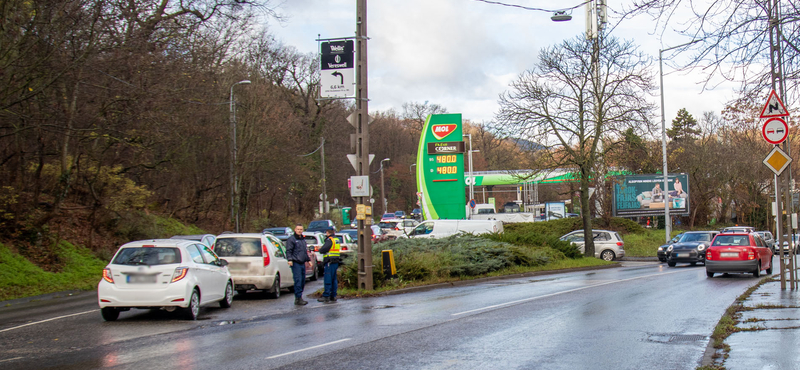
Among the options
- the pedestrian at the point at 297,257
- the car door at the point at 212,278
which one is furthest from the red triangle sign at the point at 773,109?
the car door at the point at 212,278

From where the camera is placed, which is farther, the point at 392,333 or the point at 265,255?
the point at 265,255

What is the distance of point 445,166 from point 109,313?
32.3 meters

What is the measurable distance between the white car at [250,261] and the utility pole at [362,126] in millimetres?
2143

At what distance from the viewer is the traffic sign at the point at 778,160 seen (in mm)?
14805

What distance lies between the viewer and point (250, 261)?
53.1 ft

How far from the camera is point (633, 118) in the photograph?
99.6 feet

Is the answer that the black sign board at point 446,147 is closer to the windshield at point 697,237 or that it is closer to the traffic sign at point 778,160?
the windshield at point 697,237

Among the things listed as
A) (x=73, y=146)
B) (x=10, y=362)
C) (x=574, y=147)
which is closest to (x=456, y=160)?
(x=574, y=147)

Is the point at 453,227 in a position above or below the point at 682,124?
below

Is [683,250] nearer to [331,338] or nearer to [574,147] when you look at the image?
[574,147]

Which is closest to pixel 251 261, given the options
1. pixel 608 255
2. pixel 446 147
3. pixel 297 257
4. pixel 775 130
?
pixel 297 257

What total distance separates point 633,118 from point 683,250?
6.24m

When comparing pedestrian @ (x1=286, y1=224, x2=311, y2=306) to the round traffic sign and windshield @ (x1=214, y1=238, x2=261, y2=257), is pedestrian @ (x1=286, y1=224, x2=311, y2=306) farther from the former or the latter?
the round traffic sign

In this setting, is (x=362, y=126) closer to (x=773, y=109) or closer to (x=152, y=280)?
(x=152, y=280)
